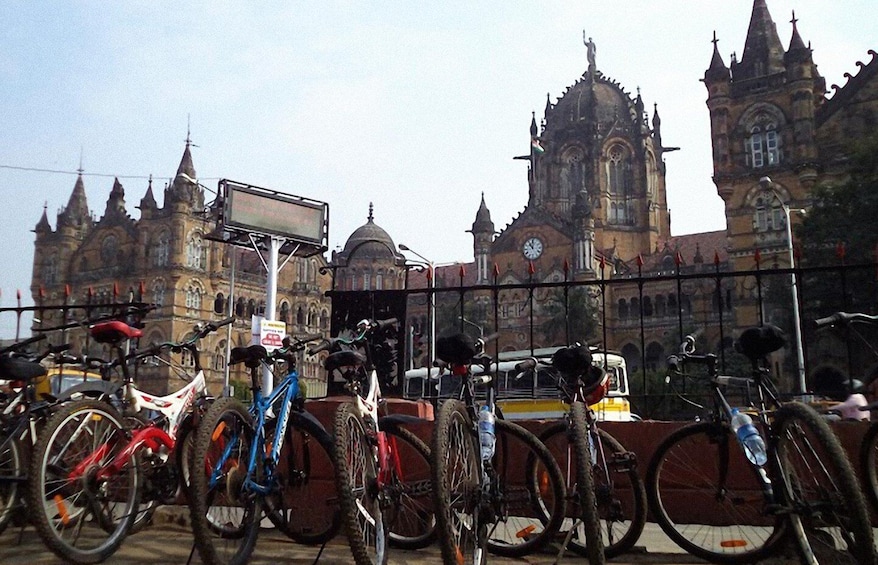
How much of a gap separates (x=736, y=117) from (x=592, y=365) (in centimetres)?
3897

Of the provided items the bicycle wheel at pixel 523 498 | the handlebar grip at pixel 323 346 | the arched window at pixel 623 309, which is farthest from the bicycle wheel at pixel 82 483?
the arched window at pixel 623 309

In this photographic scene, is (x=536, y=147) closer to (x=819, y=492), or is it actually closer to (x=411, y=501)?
(x=411, y=501)

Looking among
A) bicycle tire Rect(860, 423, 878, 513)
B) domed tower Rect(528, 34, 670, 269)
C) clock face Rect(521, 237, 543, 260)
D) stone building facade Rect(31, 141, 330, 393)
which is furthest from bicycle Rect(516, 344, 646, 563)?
domed tower Rect(528, 34, 670, 269)

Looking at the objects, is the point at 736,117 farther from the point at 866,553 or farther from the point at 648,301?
the point at 866,553

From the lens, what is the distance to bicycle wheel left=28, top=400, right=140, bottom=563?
3.82 meters

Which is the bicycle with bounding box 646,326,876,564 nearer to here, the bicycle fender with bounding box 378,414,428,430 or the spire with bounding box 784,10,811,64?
the bicycle fender with bounding box 378,414,428,430

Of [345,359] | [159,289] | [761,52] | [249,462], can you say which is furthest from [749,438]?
[159,289]

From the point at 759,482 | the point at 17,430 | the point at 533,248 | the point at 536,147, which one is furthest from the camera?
the point at 536,147

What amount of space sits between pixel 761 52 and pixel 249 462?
4357cm

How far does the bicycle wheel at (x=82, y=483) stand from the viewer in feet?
12.5

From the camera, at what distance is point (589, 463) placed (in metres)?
3.95

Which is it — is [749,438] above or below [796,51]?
below

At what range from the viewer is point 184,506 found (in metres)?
6.09

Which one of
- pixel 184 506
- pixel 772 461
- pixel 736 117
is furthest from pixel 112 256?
pixel 772 461
